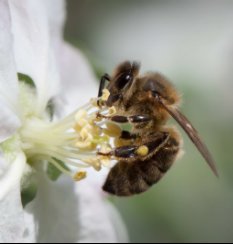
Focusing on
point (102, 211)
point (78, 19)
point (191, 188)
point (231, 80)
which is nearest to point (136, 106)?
point (102, 211)

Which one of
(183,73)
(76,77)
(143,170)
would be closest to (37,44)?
(143,170)

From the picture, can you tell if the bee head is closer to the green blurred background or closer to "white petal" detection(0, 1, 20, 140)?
"white petal" detection(0, 1, 20, 140)

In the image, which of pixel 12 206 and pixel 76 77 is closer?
pixel 12 206

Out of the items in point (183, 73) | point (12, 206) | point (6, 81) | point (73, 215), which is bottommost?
point (183, 73)

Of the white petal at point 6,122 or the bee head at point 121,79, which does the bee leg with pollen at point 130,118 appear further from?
the white petal at point 6,122

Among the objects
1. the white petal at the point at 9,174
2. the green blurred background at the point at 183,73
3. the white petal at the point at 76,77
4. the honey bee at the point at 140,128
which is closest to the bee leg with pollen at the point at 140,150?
the honey bee at the point at 140,128

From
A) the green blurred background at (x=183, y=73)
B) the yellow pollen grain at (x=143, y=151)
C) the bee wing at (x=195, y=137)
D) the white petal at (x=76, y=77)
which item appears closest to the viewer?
the bee wing at (x=195, y=137)

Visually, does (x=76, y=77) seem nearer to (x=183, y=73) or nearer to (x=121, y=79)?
(x=121, y=79)
